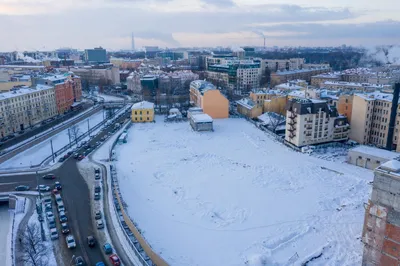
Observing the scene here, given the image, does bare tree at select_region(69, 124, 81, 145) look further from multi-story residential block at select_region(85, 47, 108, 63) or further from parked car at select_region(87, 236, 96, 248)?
multi-story residential block at select_region(85, 47, 108, 63)

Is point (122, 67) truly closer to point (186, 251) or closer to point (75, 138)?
point (75, 138)

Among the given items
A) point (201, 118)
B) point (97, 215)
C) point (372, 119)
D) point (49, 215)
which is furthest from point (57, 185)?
point (372, 119)

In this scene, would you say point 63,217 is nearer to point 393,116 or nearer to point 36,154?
point 36,154

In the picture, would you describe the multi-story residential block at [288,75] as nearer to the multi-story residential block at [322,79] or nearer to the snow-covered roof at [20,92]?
the multi-story residential block at [322,79]

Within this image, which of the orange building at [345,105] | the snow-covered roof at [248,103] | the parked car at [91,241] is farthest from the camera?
the snow-covered roof at [248,103]

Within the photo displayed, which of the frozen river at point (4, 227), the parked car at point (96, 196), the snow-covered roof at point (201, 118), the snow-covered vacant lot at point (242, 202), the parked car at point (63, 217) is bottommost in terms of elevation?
the frozen river at point (4, 227)

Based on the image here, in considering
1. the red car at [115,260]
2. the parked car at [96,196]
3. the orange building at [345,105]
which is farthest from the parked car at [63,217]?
the orange building at [345,105]

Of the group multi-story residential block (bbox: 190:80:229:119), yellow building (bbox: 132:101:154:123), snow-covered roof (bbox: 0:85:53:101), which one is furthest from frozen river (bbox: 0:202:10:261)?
multi-story residential block (bbox: 190:80:229:119)
